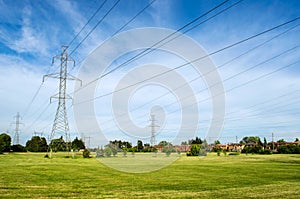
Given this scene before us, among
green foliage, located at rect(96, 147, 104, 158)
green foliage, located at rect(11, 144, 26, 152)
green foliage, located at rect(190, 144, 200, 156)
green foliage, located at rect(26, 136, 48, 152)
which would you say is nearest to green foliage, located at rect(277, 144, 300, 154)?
green foliage, located at rect(190, 144, 200, 156)

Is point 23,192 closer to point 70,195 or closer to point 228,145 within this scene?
point 70,195

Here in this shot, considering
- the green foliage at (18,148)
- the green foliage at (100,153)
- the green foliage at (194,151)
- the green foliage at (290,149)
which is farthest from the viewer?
the green foliage at (18,148)

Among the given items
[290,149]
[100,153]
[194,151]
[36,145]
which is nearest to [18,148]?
[36,145]

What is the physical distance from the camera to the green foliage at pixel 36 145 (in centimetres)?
11888

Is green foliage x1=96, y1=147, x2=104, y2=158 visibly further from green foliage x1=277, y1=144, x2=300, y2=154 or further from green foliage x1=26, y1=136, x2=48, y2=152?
green foliage x1=277, y1=144, x2=300, y2=154

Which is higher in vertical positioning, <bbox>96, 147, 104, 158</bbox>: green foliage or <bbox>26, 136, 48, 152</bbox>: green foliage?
<bbox>26, 136, 48, 152</bbox>: green foliage

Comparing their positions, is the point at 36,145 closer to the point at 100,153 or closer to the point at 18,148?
the point at 18,148

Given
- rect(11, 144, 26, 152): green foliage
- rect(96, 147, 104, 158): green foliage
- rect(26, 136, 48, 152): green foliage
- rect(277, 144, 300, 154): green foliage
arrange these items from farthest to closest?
rect(26, 136, 48, 152): green foliage, rect(11, 144, 26, 152): green foliage, rect(277, 144, 300, 154): green foliage, rect(96, 147, 104, 158): green foliage

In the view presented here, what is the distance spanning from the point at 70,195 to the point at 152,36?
1046 cm

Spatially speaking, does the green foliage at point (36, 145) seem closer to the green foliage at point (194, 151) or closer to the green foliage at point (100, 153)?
the green foliage at point (100, 153)

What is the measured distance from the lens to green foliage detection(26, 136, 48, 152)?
390 feet

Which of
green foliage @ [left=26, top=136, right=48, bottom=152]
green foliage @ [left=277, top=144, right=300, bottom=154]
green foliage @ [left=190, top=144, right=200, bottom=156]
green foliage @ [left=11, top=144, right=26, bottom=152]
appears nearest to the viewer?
green foliage @ [left=190, top=144, right=200, bottom=156]

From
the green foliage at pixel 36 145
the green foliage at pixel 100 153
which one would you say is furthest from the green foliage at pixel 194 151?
the green foliage at pixel 36 145

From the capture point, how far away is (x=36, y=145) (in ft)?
390
